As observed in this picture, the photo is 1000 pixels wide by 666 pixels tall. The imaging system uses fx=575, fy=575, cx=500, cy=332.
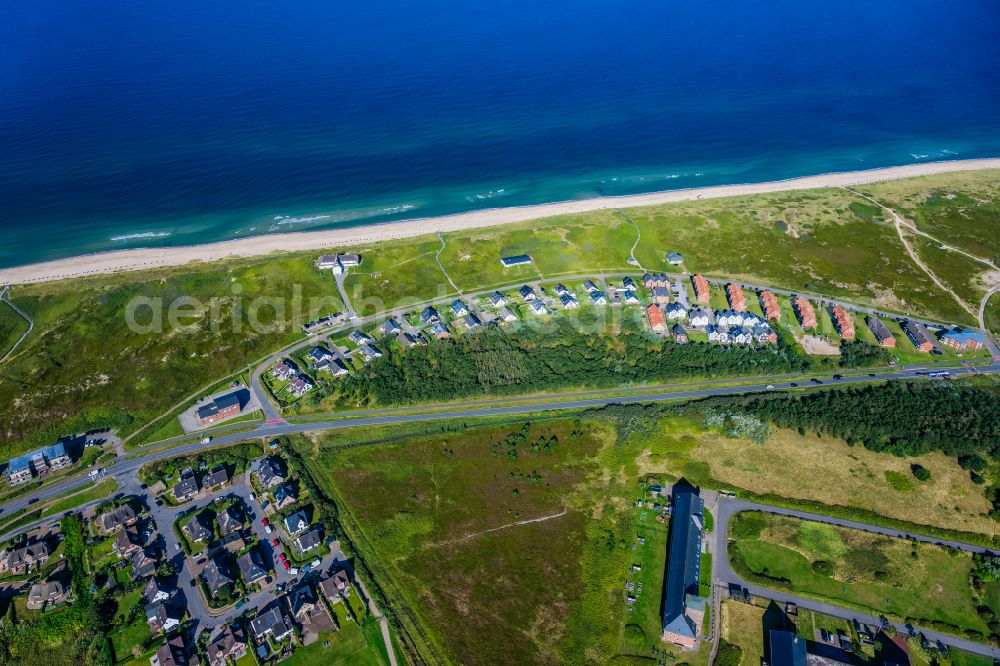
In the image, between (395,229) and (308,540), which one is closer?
(308,540)

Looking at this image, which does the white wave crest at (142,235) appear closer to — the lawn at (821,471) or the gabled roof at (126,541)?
the gabled roof at (126,541)

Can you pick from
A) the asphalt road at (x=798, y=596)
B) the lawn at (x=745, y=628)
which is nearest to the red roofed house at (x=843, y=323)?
the asphalt road at (x=798, y=596)

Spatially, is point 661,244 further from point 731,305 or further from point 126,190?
point 126,190

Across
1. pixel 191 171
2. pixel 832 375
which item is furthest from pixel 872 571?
pixel 191 171

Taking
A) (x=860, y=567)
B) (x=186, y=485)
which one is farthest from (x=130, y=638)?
(x=860, y=567)

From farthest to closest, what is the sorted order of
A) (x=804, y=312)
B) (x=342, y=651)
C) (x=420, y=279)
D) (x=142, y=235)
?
(x=142, y=235), (x=420, y=279), (x=804, y=312), (x=342, y=651)

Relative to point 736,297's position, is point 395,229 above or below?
above

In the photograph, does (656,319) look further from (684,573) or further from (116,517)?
(116,517)
